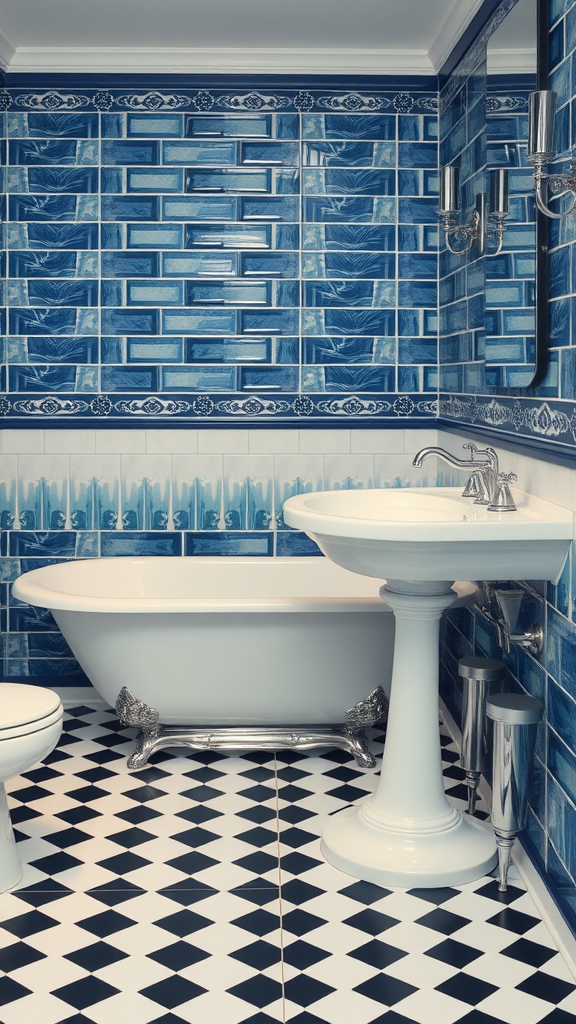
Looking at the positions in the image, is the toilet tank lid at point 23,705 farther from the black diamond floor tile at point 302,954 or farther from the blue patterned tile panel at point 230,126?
the blue patterned tile panel at point 230,126

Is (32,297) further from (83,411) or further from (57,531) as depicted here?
(57,531)

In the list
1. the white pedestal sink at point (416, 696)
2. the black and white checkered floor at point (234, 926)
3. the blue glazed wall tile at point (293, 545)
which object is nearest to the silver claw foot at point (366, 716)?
the black and white checkered floor at point (234, 926)

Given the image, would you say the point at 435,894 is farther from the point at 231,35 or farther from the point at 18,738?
the point at 231,35

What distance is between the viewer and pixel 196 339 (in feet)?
14.8

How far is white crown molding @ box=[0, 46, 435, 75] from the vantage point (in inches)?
171

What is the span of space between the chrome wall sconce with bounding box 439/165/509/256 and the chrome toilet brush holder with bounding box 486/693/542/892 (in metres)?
1.46

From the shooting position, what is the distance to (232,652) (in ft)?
12.0

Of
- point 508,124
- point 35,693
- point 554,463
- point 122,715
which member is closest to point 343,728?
point 122,715

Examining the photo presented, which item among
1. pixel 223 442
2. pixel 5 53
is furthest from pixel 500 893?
pixel 5 53

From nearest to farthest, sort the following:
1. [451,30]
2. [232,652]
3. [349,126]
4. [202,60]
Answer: [232,652]
[451,30]
[202,60]
[349,126]

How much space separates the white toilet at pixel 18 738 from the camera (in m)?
2.79

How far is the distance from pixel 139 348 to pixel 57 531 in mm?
877

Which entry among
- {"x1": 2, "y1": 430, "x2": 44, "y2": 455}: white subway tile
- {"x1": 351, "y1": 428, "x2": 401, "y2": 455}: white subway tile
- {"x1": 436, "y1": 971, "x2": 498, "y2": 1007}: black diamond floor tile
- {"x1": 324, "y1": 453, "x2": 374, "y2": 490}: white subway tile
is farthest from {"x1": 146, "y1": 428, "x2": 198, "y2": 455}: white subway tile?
{"x1": 436, "y1": 971, "x2": 498, "y2": 1007}: black diamond floor tile

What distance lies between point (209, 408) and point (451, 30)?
1785mm
